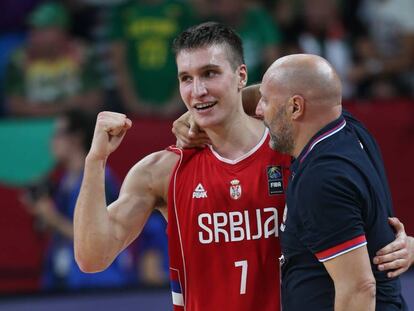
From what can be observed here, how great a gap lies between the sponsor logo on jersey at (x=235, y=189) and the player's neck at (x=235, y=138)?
0.47 ft

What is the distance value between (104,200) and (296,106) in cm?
101

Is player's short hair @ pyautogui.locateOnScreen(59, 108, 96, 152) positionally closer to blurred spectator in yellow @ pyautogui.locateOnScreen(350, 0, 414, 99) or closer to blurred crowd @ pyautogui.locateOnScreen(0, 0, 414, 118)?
blurred crowd @ pyautogui.locateOnScreen(0, 0, 414, 118)

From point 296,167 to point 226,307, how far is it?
2.81ft

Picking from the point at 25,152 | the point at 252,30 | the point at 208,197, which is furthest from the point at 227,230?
the point at 252,30

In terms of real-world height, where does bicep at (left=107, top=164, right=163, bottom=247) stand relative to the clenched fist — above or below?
below

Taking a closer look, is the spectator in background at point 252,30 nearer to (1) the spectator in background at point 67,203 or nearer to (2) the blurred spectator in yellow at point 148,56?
(2) the blurred spectator in yellow at point 148,56

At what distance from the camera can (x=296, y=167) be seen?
383 cm

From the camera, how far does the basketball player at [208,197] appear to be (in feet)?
13.9


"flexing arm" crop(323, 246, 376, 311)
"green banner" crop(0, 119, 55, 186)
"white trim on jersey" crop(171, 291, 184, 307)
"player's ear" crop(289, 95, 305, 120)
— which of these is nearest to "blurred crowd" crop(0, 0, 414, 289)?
"green banner" crop(0, 119, 55, 186)

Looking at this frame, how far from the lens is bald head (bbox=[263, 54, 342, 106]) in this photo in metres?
3.79

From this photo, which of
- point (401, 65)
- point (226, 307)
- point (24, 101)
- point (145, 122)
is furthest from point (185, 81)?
point (401, 65)

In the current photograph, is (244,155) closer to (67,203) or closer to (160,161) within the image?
(160,161)

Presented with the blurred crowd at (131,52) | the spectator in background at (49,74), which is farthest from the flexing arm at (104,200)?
the spectator in background at (49,74)

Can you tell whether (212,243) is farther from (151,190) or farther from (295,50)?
(295,50)
